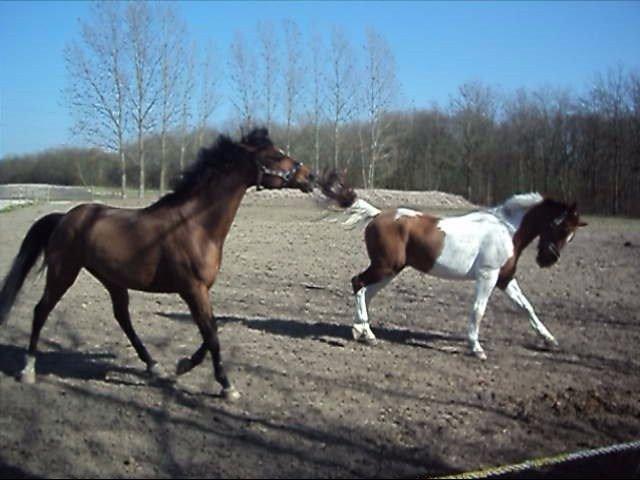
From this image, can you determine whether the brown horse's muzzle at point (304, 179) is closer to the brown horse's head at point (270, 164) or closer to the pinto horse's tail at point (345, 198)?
the brown horse's head at point (270, 164)

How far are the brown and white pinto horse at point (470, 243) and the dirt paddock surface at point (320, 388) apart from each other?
65cm

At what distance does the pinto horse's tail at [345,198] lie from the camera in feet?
20.6

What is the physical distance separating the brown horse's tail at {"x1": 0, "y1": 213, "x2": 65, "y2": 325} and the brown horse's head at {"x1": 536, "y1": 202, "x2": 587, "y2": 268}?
4.71 m

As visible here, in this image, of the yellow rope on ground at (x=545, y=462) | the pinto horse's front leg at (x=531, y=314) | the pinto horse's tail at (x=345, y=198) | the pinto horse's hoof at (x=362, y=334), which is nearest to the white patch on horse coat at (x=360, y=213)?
the pinto horse's tail at (x=345, y=198)

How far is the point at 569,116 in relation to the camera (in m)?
17.9

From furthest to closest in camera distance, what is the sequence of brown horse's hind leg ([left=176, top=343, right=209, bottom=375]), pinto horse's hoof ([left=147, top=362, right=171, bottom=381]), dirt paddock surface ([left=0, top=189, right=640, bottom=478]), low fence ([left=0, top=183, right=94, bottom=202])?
1. low fence ([left=0, top=183, right=94, bottom=202])
2. pinto horse's hoof ([left=147, top=362, right=171, bottom=381])
3. brown horse's hind leg ([left=176, top=343, right=209, bottom=375])
4. dirt paddock surface ([left=0, top=189, right=640, bottom=478])

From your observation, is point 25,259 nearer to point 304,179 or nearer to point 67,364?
point 67,364

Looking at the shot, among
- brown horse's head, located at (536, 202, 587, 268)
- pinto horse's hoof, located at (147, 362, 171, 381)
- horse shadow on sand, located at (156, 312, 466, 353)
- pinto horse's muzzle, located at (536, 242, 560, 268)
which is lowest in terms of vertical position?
horse shadow on sand, located at (156, 312, 466, 353)

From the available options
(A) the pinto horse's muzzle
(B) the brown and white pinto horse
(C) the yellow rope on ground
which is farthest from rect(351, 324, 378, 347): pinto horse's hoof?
(C) the yellow rope on ground

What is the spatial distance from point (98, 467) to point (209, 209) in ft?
7.27

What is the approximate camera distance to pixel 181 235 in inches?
212

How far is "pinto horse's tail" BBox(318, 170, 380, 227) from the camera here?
6.28 m

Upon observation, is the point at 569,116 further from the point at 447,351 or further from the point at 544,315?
the point at 447,351

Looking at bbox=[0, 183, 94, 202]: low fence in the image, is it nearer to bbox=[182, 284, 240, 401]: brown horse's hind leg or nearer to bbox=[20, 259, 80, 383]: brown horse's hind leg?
bbox=[20, 259, 80, 383]: brown horse's hind leg
